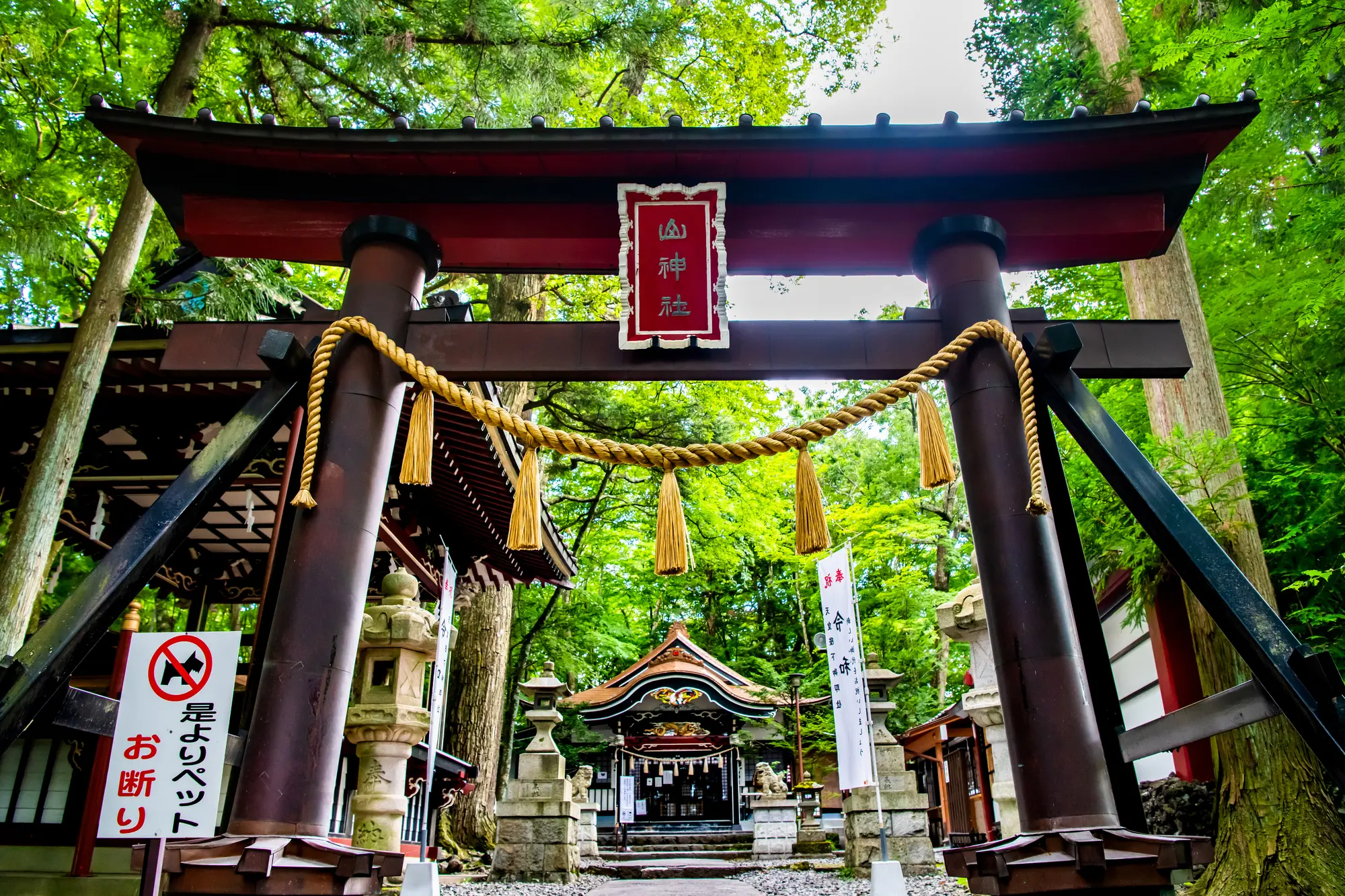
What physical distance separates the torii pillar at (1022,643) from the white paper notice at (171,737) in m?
2.59

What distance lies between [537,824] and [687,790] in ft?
45.0

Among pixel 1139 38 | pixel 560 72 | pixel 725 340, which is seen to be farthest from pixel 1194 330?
pixel 560 72

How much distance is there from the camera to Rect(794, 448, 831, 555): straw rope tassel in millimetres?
3510

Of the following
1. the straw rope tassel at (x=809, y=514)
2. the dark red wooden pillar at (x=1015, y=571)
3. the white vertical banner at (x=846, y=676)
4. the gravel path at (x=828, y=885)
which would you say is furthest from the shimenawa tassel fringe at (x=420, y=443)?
the gravel path at (x=828, y=885)

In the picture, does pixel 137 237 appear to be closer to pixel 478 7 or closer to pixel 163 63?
pixel 163 63

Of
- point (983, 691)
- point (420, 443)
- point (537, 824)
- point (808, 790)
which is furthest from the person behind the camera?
point (808, 790)

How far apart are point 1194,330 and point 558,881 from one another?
9122mm

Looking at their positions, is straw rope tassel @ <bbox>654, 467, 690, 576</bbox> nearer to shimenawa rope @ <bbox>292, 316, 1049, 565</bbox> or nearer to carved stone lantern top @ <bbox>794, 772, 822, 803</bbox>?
shimenawa rope @ <bbox>292, 316, 1049, 565</bbox>

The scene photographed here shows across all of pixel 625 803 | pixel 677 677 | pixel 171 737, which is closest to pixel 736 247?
pixel 171 737

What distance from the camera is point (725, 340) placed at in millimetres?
3598

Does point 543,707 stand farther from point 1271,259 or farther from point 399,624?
point 1271,259

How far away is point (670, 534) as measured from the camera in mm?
3432

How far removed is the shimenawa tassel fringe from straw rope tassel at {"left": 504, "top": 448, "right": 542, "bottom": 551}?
0.40m

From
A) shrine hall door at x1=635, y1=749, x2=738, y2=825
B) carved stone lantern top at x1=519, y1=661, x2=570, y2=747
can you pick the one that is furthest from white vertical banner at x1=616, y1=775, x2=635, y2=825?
carved stone lantern top at x1=519, y1=661, x2=570, y2=747
